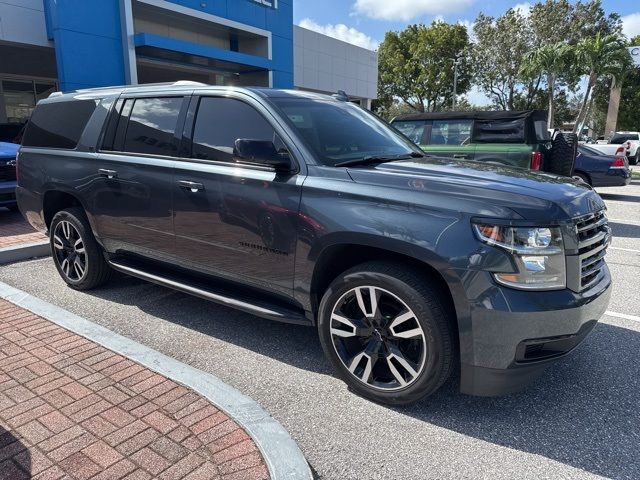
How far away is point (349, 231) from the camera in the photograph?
9.42 feet

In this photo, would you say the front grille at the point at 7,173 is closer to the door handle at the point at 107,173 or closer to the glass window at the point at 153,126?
the door handle at the point at 107,173

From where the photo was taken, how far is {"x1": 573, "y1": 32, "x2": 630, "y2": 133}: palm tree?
75.4 feet

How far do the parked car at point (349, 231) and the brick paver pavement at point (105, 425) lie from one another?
2.73 ft

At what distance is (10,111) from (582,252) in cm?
2494

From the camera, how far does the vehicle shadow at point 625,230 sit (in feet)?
27.2

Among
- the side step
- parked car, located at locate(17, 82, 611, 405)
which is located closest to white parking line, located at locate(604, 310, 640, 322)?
parked car, located at locate(17, 82, 611, 405)

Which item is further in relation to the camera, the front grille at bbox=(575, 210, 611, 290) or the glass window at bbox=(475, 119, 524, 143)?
the glass window at bbox=(475, 119, 524, 143)

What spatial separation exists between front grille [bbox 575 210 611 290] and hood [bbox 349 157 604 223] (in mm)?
68

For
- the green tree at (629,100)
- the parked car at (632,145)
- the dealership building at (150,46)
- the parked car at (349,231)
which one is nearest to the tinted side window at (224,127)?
the parked car at (349,231)

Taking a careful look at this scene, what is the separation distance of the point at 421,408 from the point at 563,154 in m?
6.77

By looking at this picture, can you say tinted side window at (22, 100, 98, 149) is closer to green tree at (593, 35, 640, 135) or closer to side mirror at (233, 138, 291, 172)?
side mirror at (233, 138, 291, 172)

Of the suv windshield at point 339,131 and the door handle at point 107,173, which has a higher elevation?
the suv windshield at point 339,131

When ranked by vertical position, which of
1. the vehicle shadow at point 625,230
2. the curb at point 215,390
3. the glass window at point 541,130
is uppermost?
the glass window at point 541,130

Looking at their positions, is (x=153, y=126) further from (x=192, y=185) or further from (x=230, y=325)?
(x=230, y=325)
